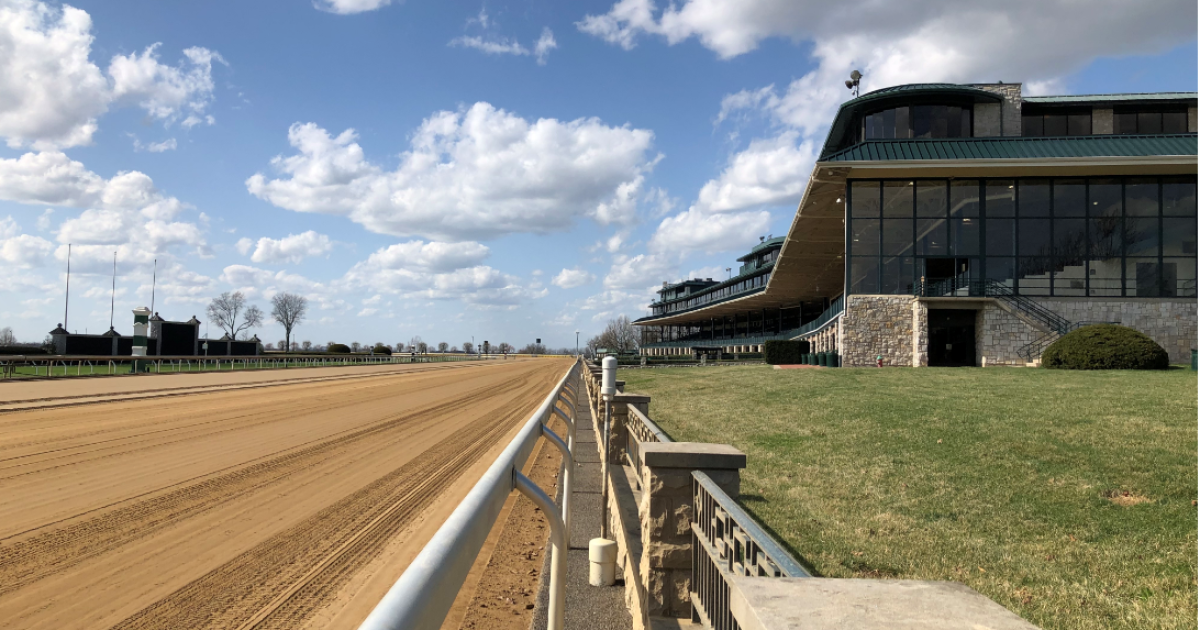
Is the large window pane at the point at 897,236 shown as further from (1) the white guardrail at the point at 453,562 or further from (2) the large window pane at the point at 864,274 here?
(1) the white guardrail at the point at 453,562

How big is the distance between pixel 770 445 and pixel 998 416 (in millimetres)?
3332

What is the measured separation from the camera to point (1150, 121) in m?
30.7

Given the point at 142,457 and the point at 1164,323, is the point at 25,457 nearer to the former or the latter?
the point at 142,457

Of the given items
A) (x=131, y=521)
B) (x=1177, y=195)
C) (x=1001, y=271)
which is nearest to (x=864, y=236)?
(x=1001, y=271)

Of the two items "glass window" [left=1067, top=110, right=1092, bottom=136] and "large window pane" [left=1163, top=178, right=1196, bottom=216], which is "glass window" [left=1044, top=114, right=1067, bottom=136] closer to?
"glass window" [left=1067, top=110, right=1092, bottom=136]

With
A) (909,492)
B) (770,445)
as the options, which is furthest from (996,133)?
(909,492)

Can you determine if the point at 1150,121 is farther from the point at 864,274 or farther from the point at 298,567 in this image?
the point at 298,567

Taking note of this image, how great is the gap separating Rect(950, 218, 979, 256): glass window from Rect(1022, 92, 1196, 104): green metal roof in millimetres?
8197

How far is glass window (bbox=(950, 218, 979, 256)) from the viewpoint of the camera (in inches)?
1072

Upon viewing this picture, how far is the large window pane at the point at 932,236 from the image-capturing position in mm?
27328

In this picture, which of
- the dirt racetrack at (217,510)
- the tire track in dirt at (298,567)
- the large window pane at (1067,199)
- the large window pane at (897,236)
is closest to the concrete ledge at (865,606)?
the dirt racetrack at (217,510)

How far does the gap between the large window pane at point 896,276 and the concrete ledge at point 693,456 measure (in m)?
26.3

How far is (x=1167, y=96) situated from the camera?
30.4m

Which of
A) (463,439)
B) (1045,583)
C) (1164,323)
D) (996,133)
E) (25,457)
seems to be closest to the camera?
(1045,583)
